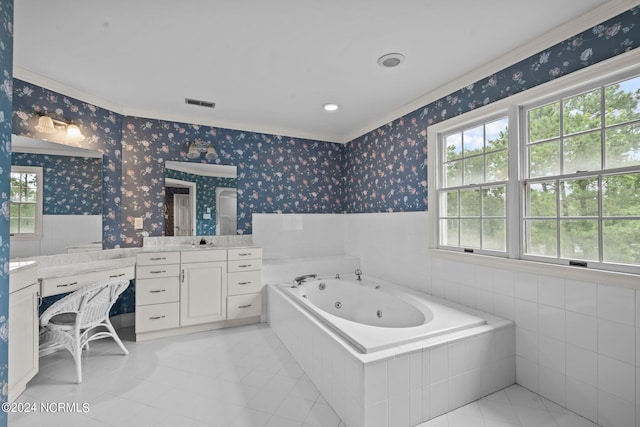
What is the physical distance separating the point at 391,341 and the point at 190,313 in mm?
2164

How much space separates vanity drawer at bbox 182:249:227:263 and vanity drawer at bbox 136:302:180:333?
46 cm

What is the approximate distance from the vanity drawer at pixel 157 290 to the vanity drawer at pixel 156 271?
0.04m

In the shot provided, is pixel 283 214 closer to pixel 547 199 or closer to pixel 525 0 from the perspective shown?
pixel 547 199

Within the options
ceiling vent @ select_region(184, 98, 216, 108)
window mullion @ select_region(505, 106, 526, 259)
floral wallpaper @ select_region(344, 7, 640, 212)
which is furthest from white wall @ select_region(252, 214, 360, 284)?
window mullion @ select_region(505, 106, 526, 259)

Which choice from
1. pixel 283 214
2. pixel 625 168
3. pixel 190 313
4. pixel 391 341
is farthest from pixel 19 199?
pixel 625 168

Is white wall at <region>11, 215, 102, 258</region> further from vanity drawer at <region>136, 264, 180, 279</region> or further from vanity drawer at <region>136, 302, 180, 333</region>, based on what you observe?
vanity drawer at <region>136, 302, 180, 333</region>

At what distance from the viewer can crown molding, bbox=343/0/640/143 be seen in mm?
1617

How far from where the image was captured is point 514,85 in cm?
214

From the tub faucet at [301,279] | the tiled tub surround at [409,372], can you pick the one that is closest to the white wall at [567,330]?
the tiled tub surround at [409,372]

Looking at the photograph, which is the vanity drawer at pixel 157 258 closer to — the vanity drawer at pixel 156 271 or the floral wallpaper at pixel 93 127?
the vanity drawer at pixel 156 271

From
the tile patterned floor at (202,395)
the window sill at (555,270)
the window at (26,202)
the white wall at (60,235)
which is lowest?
the tile patterned floor at (202,395)

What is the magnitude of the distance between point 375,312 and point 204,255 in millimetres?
1851

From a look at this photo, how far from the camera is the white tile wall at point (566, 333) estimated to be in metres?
1.60

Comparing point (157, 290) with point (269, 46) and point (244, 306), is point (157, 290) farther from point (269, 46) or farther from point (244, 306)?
point (269, 46)
